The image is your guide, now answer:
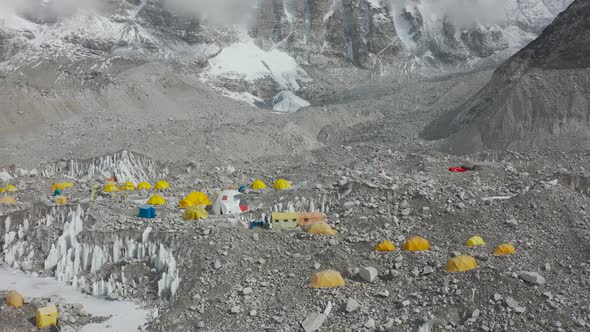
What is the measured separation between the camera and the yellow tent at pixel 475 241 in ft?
64.6

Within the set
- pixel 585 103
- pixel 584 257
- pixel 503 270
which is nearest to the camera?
pixel 503 270

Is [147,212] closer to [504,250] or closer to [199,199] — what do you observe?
[199,199]

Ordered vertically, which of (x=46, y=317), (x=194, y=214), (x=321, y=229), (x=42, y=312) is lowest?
(x=46, y=317)

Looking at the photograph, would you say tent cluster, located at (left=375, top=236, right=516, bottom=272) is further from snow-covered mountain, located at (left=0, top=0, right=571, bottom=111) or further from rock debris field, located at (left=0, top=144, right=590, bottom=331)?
snow-covered mountain, located at (left=0, top=0, right=571, bottom=111)

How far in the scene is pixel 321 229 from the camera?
70.9ft

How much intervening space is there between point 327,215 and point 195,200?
8465 millimetres

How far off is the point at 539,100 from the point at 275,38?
9444cm

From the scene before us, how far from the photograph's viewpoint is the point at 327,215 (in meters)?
24.2

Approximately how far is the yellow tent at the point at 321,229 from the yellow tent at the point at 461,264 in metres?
5.48

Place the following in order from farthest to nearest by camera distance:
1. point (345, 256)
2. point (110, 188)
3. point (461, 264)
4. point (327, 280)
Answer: point (110, 188) < point (345, 256) < point (327, 280) < point (461, 264)

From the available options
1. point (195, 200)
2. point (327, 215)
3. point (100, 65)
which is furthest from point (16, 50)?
point (327, 215)

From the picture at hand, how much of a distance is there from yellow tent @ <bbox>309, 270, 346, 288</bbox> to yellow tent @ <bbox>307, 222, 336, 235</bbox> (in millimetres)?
3780

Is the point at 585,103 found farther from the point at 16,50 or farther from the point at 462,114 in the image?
the point at 16,50

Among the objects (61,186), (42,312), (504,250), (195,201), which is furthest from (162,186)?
(504,250)
